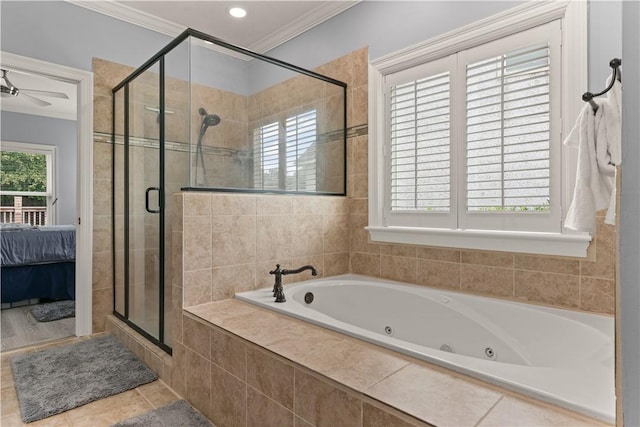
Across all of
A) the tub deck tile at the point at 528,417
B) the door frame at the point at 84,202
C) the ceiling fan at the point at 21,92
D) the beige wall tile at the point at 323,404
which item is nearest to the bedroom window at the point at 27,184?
the ceiling fan at the point at 21,92

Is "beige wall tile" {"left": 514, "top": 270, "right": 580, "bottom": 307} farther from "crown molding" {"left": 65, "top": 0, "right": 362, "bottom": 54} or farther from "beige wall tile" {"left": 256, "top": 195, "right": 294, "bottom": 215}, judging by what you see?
"crown molding" {"left": 65, "top": 0, "right": 362, "bottom": 54}

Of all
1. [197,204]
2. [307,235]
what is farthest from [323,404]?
Answer: [307,235]

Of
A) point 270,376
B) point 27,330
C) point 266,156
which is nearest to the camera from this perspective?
point 270,376

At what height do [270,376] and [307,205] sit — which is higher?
[307,205]

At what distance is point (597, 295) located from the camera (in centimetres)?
173

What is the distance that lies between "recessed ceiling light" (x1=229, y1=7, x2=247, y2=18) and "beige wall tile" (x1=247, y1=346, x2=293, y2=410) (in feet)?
8.71

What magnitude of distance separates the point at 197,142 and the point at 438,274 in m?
1.68

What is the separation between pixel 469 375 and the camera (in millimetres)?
1109

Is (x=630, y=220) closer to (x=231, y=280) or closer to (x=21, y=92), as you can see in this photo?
(x=231, y=280)

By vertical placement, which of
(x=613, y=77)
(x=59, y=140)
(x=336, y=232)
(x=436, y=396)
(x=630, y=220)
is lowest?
(x=436, y=396)

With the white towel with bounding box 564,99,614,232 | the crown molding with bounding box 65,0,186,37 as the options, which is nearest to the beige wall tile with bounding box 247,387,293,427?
the white towel with bounding box 564,99,614,232

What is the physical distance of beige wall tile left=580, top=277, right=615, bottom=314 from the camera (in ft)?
5.54

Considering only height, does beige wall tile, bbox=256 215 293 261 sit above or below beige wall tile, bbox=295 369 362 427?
above

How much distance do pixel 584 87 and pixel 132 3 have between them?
3.09 m
